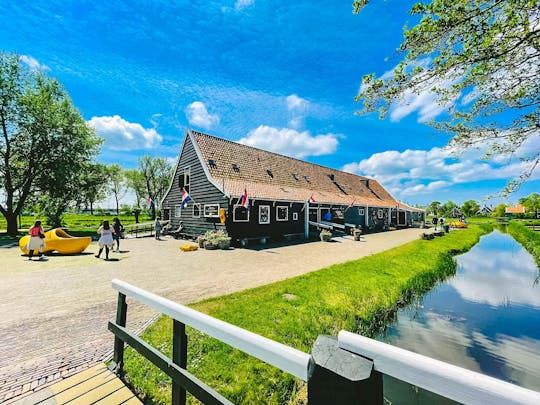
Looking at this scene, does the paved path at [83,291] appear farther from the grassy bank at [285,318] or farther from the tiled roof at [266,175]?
the tiled roof at [266,175]

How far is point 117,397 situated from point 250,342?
2090 millimetres

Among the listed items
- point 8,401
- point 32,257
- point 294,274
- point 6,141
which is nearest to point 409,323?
point 294,274

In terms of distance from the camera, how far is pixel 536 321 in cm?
688

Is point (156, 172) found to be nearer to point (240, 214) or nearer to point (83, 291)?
point (240, 214)

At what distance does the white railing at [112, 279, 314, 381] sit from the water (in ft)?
11.8

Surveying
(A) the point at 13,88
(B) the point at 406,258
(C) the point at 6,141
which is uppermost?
(A) the point at 13,88

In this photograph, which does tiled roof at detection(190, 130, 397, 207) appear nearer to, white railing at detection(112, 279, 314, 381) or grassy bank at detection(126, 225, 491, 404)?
grassy bank at detection(126, 225, 491, 404)

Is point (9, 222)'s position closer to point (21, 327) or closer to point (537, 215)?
point (21, 327)

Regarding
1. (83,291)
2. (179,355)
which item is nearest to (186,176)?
(83,291)

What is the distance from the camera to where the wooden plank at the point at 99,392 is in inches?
99.7

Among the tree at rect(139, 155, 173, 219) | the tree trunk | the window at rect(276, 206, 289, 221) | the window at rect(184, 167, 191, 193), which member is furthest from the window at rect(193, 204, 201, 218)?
the tree at rect(139, 155, 173, 219)

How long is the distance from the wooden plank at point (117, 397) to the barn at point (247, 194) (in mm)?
12324

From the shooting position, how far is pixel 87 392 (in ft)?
8.73

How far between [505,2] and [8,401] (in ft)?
28.5
